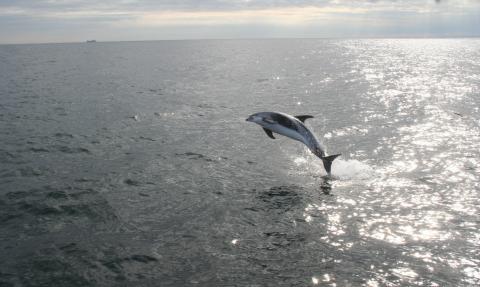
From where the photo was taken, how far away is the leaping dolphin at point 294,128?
1914 cm

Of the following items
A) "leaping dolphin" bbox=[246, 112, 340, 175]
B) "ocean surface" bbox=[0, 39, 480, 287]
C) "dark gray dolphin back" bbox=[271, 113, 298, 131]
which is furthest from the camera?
"dark gray dolphin back" bbox=[271, 113, 298, 131]

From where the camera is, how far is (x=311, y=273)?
1226cm

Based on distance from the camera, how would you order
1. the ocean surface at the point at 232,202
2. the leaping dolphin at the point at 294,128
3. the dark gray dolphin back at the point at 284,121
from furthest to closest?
the dark gray dolphin back at the point at 284,121
the leaping dolphin at the point at 294,128
the ocean surface at the point at 232,202

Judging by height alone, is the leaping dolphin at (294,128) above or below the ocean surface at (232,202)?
above

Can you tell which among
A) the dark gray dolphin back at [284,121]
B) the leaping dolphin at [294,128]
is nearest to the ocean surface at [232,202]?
the leaping dolphin at [294,128]

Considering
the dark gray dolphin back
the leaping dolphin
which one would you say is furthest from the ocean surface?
the dark gray dolphin back

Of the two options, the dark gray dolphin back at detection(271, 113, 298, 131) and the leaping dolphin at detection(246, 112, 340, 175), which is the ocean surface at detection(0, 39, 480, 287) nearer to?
the leaping dolphin at detection(246, 112, 340, 175)

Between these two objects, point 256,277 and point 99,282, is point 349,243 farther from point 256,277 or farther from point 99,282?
point 99,282

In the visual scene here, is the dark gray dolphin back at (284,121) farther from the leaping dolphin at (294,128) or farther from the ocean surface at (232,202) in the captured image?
the ocean surface at (232,202)

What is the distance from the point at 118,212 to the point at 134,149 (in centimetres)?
946

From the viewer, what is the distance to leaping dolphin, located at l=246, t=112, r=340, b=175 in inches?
754

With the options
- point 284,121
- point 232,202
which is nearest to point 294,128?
point 284,121

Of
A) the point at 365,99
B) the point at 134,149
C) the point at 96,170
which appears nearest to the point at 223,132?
the point at 134,149

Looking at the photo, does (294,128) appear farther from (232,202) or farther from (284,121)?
(232,202)
